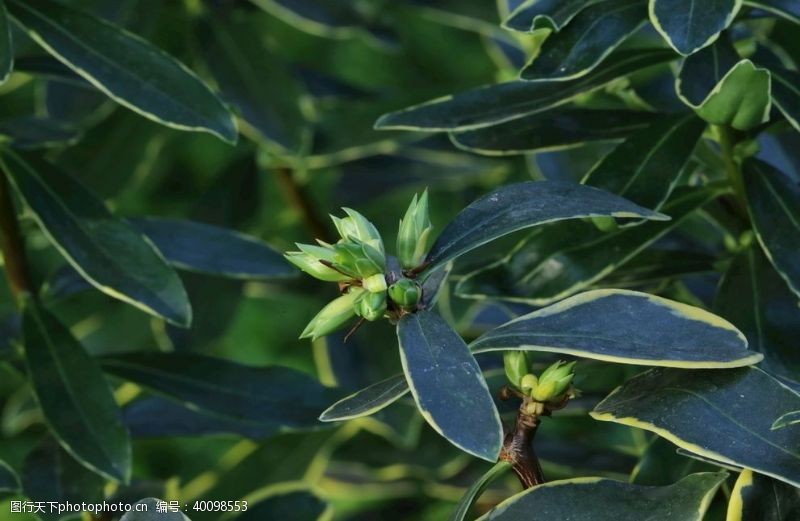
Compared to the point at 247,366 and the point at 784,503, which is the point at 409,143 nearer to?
the point at 247,366

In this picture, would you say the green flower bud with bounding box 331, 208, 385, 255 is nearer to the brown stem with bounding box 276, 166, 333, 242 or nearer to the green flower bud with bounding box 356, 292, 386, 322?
the green flower bud with bounding box 356, 292, 386, 322

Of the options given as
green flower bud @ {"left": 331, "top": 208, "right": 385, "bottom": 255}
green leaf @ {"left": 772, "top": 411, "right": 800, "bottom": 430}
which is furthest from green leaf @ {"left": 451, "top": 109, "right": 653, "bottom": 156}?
green leaf @ {"left": 772, "top": 411, "right": 800, "bottom": 430}

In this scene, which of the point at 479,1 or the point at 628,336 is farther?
the point at 479,1

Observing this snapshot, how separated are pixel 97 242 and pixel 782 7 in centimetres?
61

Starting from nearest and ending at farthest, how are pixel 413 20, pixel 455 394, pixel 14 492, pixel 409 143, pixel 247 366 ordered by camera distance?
pixel 455 394 < pixel 14 492 < pixel 247 366 < pixel 409 143 < pixel 413 20

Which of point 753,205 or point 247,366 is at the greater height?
point 753,205

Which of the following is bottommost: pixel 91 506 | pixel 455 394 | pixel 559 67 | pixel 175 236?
pixel 91 506

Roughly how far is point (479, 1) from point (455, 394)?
919mm

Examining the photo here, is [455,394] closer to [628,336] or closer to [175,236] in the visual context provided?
[628,336]

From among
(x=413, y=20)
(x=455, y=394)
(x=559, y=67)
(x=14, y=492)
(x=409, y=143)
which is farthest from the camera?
(x=413, y=20)

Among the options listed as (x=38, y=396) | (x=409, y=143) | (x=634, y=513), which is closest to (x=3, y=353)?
(x=38, y=396)

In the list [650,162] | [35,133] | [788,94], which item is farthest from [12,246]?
[788,94]

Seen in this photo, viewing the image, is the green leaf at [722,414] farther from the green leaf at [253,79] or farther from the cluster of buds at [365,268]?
the green leaf at [253,79]

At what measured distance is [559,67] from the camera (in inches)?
30.2
